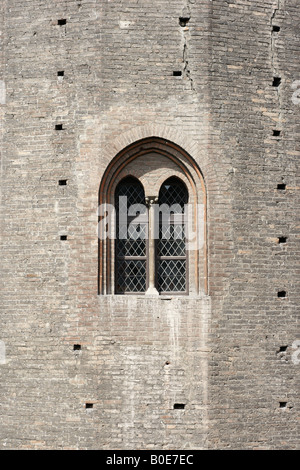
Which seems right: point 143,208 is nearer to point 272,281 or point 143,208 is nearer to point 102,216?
point 102,216

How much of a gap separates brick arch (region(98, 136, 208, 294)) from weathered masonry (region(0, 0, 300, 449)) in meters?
0.02

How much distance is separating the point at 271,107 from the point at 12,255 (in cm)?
433

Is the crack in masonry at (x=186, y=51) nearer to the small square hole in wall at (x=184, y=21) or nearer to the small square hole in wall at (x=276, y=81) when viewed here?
the small square hole in wall at (x=184, y=21)

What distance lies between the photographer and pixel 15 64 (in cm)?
879

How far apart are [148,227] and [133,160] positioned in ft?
3.28

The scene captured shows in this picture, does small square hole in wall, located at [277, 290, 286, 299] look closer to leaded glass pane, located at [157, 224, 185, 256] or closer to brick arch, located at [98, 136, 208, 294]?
brick arch, located at [98, 136, 208, 294]

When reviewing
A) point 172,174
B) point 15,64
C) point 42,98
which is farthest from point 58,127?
point 172,174

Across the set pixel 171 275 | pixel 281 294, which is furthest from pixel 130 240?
pixel 281 294

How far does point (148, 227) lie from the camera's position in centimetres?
866

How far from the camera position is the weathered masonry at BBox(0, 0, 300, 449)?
8164 millimetres

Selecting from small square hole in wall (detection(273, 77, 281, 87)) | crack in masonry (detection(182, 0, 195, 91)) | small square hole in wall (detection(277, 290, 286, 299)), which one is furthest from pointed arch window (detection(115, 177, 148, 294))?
small square hole in wall (detection(273, 77, 281, 87))

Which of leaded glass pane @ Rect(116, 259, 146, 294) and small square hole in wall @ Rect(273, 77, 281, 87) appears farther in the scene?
Result: small square hole in wall @ Rect(273, 77, 281, 87)

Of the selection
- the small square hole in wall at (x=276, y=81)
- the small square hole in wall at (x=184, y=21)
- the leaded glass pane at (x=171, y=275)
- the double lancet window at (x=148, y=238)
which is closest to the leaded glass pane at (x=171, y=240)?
the double lancet window at (x=148, y=238)

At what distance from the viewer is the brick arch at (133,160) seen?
845 cm
